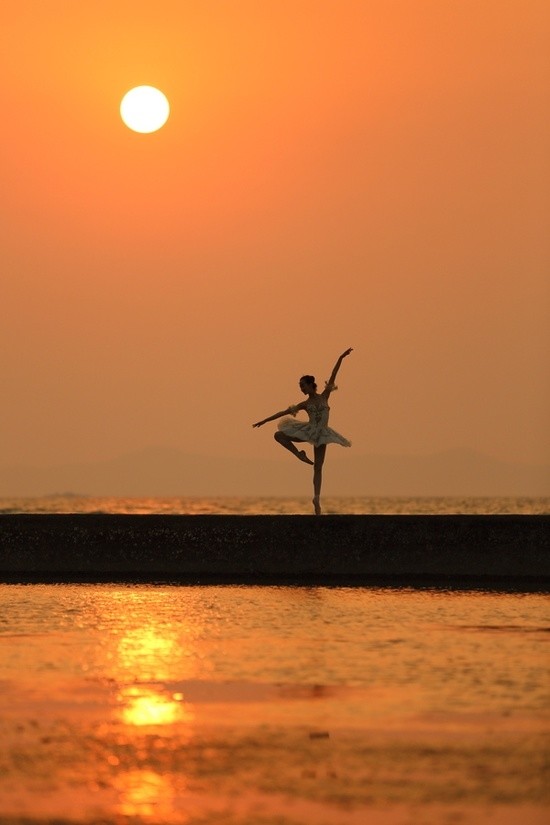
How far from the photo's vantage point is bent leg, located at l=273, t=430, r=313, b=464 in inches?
844

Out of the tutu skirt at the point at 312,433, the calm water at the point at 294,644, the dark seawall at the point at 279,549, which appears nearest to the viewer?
the calm water at the point at 294,644

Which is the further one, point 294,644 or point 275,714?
point 294,644

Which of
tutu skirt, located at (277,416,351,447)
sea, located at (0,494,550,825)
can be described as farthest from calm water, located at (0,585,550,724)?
tutu skirt, located at (277,416,351,447)

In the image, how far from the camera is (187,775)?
23.1ft

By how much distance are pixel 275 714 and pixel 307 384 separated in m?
12.9

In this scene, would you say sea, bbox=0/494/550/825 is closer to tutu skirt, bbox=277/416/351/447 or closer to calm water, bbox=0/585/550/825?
calm water, bbox=0/585/550/825

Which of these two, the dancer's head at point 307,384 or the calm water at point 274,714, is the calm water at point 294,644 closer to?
the calm water at point 274,714

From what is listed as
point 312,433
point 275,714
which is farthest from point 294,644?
point 312,433

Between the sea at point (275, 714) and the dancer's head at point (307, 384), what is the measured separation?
6942 millimetres

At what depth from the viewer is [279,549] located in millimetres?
18031

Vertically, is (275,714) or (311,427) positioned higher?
(311,427)

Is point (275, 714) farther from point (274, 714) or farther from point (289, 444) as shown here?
point (289, 444)

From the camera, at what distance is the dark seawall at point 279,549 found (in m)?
17.6

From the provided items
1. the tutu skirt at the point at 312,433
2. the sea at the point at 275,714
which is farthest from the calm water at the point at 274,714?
the tutu skirt at the point at 312,433
